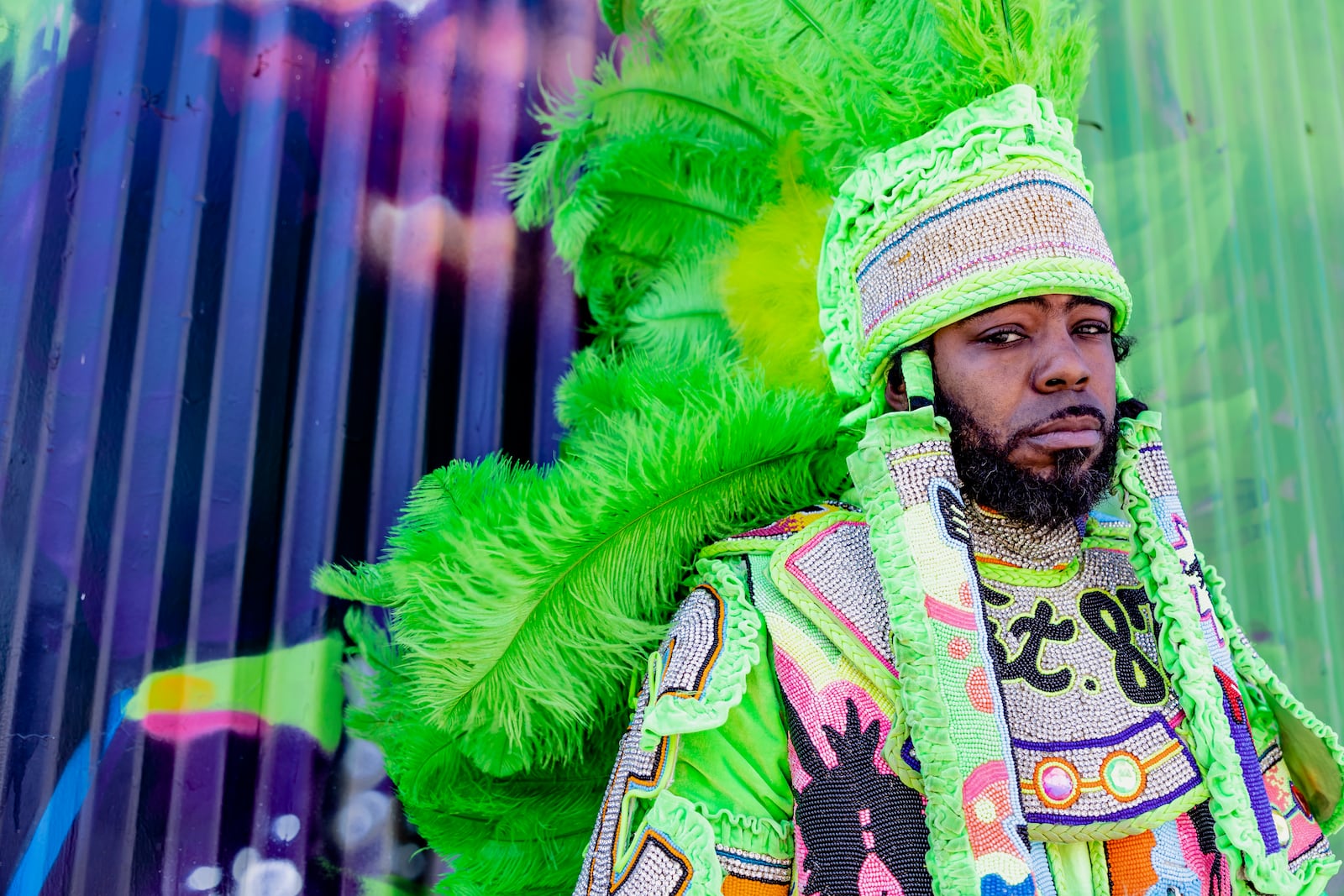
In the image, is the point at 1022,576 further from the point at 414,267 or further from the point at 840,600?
the point at 414,267

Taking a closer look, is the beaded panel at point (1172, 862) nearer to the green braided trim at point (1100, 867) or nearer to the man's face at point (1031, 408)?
the green braided trim at point (1100, 867)

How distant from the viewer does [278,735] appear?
195cm

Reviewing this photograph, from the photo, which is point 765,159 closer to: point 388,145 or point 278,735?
point 388,145

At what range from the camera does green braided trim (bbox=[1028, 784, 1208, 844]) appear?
124cm

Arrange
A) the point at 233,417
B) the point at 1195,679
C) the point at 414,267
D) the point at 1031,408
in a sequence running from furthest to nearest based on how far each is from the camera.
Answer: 1. the point at 414,267
2. the point at 233,417
3. the point at 1031,408
4. the point at 1195,679

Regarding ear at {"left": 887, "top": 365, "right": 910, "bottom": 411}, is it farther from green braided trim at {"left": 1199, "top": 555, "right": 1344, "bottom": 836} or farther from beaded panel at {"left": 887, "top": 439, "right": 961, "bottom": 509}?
green braided trim at {"left": 1199, "top": 555, "right": 1344, "bottom": 836}

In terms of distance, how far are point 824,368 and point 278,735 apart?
128cm

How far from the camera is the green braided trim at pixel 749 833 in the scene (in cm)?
123

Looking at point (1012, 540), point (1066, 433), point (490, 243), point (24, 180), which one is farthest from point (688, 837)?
point (24, 180)

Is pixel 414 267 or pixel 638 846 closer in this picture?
pixel 638 846

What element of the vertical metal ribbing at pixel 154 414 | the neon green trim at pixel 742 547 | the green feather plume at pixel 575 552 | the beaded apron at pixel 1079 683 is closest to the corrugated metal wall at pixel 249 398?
the vertical metal ribbing at pixel 154 414

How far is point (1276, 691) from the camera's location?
4.71 ft

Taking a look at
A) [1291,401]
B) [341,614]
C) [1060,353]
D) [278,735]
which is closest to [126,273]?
[341,614]

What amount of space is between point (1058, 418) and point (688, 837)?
77 centimetres
